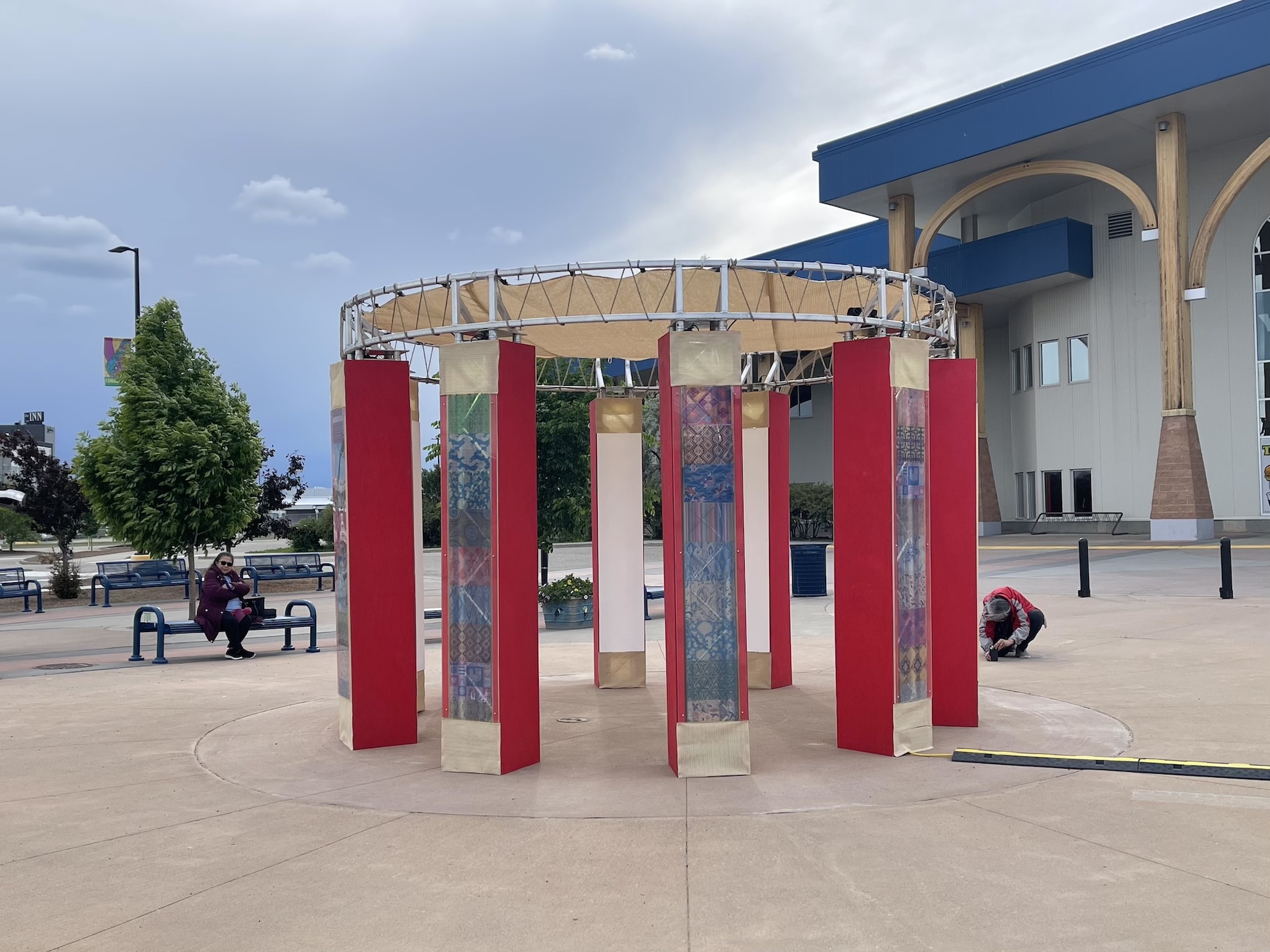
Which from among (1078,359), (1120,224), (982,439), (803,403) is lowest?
(982,439)

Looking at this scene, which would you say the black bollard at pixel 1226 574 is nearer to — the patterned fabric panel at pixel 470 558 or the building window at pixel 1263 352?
the patterned fabric panel at pixel 470 558

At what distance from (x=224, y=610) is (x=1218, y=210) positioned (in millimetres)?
30538

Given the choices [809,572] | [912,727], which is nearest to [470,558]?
[912,727]

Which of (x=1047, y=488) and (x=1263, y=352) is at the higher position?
(x=1263, y=352)

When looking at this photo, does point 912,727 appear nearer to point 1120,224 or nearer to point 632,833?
point 632,833

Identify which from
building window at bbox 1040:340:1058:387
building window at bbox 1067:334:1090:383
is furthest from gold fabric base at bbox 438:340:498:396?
building window at bbox 1040:340:1058:387

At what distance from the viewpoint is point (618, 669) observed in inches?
438

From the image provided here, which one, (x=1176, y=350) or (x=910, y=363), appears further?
(x=1176, y=350)

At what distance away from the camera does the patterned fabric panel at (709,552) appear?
727 centimetres

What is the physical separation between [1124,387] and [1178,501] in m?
6.69

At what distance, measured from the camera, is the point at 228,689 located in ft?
37.7

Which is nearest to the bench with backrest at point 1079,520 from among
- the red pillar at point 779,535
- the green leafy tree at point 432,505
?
the green leafy tree at point 432,505

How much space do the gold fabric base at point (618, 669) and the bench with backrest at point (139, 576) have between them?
51.6 ft

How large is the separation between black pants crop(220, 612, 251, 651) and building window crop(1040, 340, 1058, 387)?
113ft
